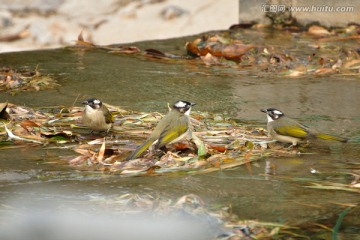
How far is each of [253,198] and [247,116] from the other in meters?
2.56

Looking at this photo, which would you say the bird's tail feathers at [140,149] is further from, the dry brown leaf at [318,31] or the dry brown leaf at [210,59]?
the dry brown leaf at [318,31]

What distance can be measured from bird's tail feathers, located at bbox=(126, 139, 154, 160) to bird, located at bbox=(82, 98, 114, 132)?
69cm

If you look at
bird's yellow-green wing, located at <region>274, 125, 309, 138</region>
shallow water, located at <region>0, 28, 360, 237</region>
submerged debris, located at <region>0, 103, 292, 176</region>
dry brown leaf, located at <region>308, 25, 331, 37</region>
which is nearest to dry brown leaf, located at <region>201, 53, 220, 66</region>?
shallow water, located at <region>0, 28, 360, 237</region>

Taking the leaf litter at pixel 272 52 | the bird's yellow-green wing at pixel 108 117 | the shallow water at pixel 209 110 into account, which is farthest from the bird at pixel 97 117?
the leaf litter at pixel 272 52

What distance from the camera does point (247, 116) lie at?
777 cm

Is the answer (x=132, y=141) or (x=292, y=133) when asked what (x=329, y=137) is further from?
(x=132, y=141)

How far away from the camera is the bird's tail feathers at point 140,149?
6.19m

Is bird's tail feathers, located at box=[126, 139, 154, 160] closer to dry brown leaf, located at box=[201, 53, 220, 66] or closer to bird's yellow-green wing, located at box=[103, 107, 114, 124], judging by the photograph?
bird's yellow-green wing, located at box=[103, 107, 114, 124]

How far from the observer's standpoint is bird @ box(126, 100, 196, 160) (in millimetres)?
Answer: 6320

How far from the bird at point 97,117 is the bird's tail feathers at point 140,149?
693 millimetres

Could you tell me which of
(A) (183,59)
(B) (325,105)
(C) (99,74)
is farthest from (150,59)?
(B) (325,105)

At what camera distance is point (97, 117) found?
6.89 metres

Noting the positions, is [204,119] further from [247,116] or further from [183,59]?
[183,59]

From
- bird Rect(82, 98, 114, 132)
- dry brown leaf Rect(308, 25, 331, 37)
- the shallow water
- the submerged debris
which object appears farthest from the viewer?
dry brown leaf Rect(308, 25, 331, 37)
